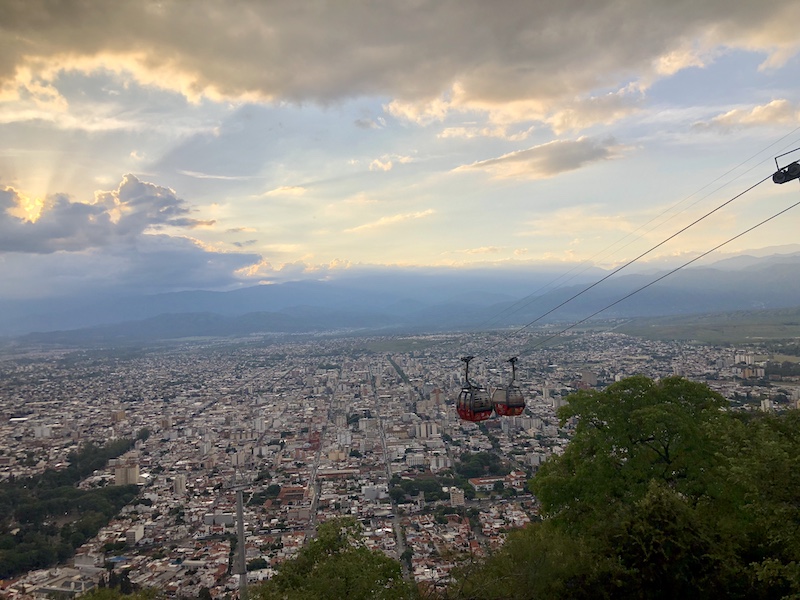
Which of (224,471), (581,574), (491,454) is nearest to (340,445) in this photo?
(224,471)

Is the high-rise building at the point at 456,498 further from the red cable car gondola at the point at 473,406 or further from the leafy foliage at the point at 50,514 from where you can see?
the leafy foliage at the point at 50,514

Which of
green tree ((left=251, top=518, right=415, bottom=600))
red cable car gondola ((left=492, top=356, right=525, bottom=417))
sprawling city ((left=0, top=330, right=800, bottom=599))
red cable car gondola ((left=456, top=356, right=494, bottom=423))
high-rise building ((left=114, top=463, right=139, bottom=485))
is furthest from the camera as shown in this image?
high-rise building ((left=114, top=463, right=139, bottom=485))

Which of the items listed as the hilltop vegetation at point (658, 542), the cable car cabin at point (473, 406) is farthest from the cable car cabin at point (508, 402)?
the hilltop vegetation at point (658, 542)

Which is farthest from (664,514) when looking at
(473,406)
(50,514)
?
(50,514)

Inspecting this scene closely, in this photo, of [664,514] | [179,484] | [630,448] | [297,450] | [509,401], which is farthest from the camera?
[297,450]

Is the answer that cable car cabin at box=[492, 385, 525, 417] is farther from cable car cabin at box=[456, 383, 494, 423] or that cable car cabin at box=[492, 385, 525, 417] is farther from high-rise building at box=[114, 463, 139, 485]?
high-rise building at box=[114, 463, 139, 485]

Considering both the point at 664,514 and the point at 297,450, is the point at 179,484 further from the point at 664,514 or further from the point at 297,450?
the point at 664,514

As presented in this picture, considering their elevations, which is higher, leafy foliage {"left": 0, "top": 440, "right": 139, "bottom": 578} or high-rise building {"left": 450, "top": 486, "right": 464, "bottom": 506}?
leafy foliage {"left": 0, "top": 440, "right": 139, "bottom": 578}

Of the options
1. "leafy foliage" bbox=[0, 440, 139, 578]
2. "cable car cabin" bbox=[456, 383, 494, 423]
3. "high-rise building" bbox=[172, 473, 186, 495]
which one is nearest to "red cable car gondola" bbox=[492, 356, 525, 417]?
"cable car cabin" bbox=[456, 383, 494, 423]
